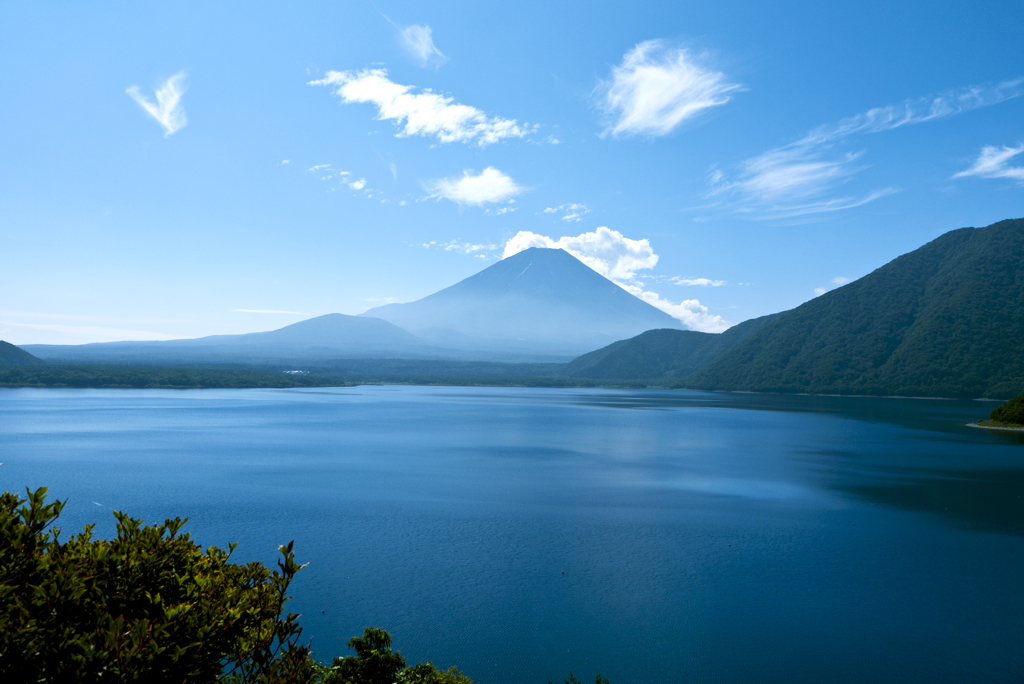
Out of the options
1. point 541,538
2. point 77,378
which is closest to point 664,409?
point 541,538

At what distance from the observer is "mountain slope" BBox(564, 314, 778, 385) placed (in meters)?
155

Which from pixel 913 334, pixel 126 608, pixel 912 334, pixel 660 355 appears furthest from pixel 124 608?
pixel 660 355

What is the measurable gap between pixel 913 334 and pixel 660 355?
3008 inches

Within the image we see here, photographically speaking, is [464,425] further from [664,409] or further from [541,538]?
[541,538]

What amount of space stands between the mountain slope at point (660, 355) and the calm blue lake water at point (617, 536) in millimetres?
107630

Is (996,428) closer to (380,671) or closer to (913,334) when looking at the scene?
(913,334)

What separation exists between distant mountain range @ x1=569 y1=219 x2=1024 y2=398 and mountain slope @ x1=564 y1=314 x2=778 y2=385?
2147 centimetres

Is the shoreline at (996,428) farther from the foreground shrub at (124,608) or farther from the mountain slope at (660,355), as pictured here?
the mountain slope at (660,355)

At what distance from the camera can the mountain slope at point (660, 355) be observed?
15525 centimetres

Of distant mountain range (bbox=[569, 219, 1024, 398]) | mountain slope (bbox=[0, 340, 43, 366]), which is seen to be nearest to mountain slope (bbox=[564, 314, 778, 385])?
distant mountain range (bbox=[569, 219, 1024, 398])

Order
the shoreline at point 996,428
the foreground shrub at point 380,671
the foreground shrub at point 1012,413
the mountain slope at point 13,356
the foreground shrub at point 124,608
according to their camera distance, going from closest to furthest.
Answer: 1. the foreground shrub at point 124,608
2. the foreground shrub at point 380,671
3. the shoreline at point 996,428
4. the foreground shrub at point 1012,413
5. the mountain slope at point 13,356

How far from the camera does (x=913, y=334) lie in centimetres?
9569

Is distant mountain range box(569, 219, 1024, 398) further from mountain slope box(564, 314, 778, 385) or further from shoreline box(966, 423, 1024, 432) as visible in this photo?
shoreline box(966, 423, 1024, 432)

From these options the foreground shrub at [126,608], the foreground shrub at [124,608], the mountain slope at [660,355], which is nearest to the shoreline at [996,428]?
the foreground shrub at [126,608]
